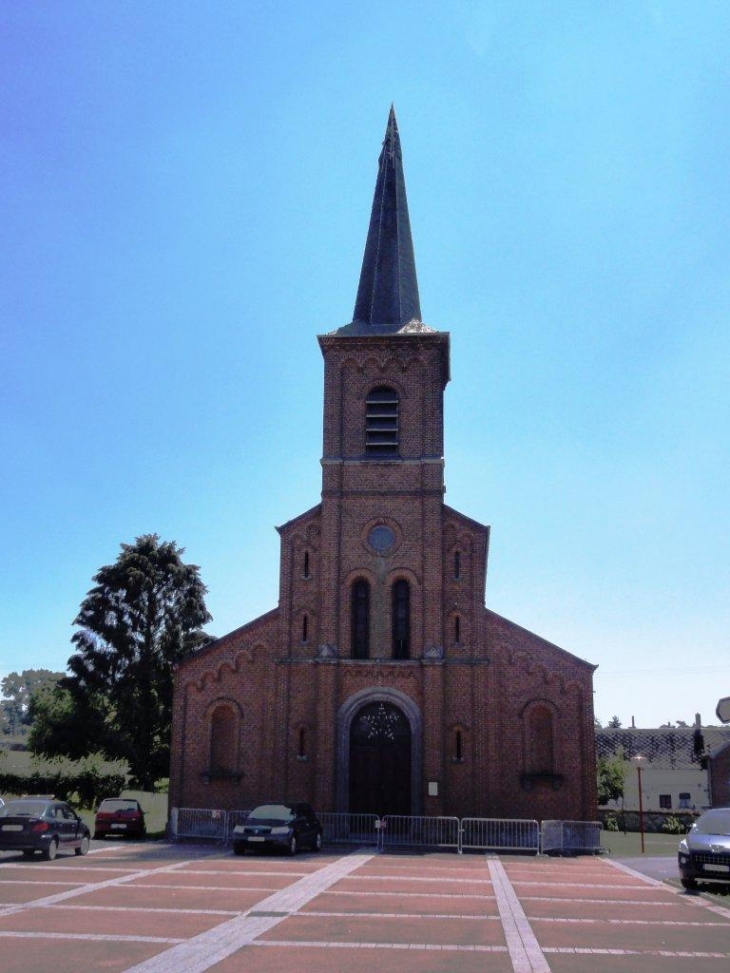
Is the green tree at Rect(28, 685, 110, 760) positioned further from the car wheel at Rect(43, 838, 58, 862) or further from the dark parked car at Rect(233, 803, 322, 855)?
the car wheel at Rect(43, 838, 58, 862)

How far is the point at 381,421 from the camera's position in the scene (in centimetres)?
3067

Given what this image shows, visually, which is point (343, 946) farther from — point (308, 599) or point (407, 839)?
point (308, 599)

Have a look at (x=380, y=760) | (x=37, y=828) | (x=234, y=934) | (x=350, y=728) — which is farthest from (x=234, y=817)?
(x=234, y=934)

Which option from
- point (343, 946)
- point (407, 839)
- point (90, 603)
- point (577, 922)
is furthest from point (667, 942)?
point (90, 603)

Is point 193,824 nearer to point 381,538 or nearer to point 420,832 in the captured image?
point 420,832

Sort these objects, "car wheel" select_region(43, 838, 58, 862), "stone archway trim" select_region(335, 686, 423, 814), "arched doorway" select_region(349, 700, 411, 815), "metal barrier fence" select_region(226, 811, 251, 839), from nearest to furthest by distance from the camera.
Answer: "car wheel" select_region(43, 838, 58, 862), "metal barrier fence" select_region(226, 811, 251, 839), "stone archway trim" select_region(335, 686, 423, 814), "arched doorway" select_region(349, 700, 411, 815)

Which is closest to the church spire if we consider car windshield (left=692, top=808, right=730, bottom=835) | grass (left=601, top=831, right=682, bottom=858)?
grass (left=601, top=831, right=682, bottom=858)

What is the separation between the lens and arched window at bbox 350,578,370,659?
2866cm

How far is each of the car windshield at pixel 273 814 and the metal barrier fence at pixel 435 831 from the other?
3066 mm

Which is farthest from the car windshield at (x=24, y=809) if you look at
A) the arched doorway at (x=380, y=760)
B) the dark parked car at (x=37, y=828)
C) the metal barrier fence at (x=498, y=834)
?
the metal barrier fence at (x=498, y=834)

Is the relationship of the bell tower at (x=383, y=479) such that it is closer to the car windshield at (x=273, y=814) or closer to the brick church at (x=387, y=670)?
the brick church at (x=387, y=670)

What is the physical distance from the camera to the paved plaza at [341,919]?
966 cm

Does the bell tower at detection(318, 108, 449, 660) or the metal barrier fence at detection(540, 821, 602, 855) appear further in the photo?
the bell tower at detection(318, 108, 449, 660)

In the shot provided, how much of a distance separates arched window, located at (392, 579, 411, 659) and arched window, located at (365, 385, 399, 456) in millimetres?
4549
